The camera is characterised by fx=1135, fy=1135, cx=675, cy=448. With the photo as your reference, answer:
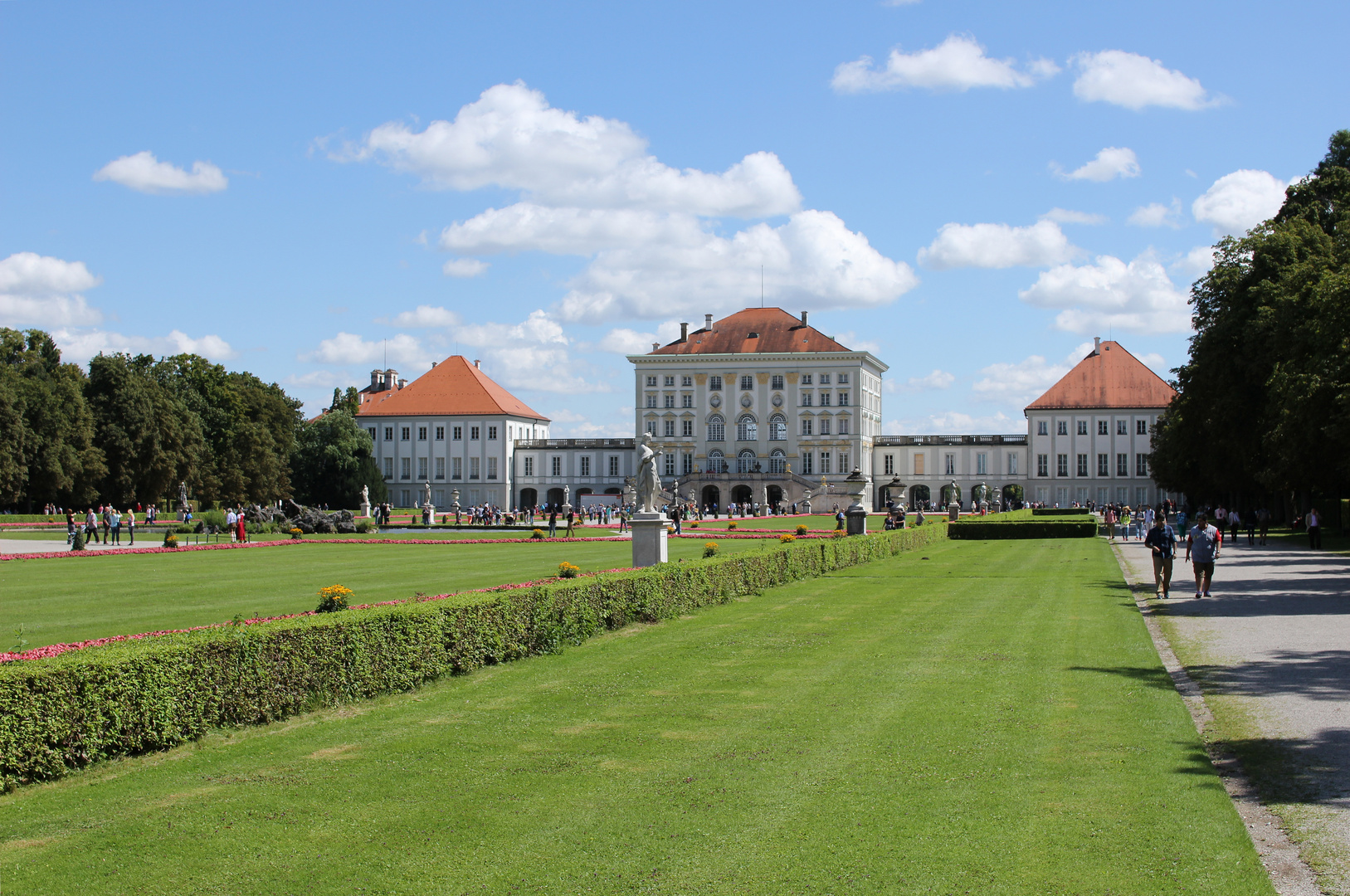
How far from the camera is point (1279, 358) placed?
121 ft

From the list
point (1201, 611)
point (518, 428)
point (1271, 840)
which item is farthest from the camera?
point (518, 428)

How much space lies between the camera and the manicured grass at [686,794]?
5.57 meters

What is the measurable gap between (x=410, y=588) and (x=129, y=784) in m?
12.1

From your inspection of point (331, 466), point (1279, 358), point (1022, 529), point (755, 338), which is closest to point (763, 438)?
point (755, 338)

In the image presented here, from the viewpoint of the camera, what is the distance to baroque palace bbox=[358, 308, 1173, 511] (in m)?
91.2

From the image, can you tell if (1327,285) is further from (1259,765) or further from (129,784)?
(129,784)

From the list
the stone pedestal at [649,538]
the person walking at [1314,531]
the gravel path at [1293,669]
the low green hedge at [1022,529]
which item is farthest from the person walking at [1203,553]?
the low green hedge at [1022,529]

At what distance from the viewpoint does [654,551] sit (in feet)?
65.6

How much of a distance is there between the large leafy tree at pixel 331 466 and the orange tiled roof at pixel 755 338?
1080 inches

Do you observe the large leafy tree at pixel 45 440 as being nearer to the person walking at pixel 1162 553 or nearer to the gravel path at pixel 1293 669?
the gravel path at pixel 1293 669

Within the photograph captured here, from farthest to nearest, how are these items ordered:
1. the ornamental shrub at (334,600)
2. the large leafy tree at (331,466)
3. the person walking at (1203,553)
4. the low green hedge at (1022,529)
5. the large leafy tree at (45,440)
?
1. the large leafy tree at (331,466)
2. the large leafy tree at (45,440)
3. the low green hedge at (1022,529)
4. the person walking at (1203,553)
5. the ornamental shrub at (334,600)

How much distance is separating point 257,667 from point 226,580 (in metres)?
13.7

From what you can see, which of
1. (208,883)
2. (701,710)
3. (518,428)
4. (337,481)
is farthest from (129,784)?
(518,428)

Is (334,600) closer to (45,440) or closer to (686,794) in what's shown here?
(686,794)
